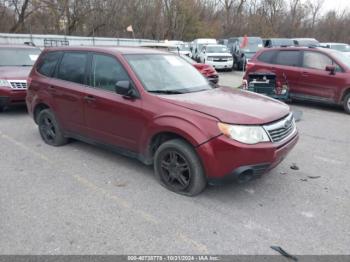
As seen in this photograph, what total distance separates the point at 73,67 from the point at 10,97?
3.38 meters

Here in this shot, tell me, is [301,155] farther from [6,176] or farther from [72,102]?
[6,176]

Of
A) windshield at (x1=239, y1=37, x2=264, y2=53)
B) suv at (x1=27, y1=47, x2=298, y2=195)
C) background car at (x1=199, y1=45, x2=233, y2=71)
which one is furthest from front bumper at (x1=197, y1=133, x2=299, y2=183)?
windshield at (x1=239, y1=37, x2=264, y2=53)

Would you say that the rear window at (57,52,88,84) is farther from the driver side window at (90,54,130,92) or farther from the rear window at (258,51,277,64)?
the rear window at (258,51,277,64)

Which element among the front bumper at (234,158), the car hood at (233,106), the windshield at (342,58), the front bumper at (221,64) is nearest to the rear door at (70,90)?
the car hood at (233,106)

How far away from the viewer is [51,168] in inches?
186

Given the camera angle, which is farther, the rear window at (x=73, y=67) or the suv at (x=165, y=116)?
the rear window at (x=73, y=67)

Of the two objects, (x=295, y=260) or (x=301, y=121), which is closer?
→ (x=295, y=260)

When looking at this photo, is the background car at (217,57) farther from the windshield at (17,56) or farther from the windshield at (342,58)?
the windshield at (17,56)

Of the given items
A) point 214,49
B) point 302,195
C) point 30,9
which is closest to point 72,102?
point 302,195

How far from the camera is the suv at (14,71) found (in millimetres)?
7648

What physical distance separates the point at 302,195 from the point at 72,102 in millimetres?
3515

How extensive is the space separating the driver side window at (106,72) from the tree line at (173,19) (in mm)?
26331

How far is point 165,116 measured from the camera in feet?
12.7

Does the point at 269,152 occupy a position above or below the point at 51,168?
above
